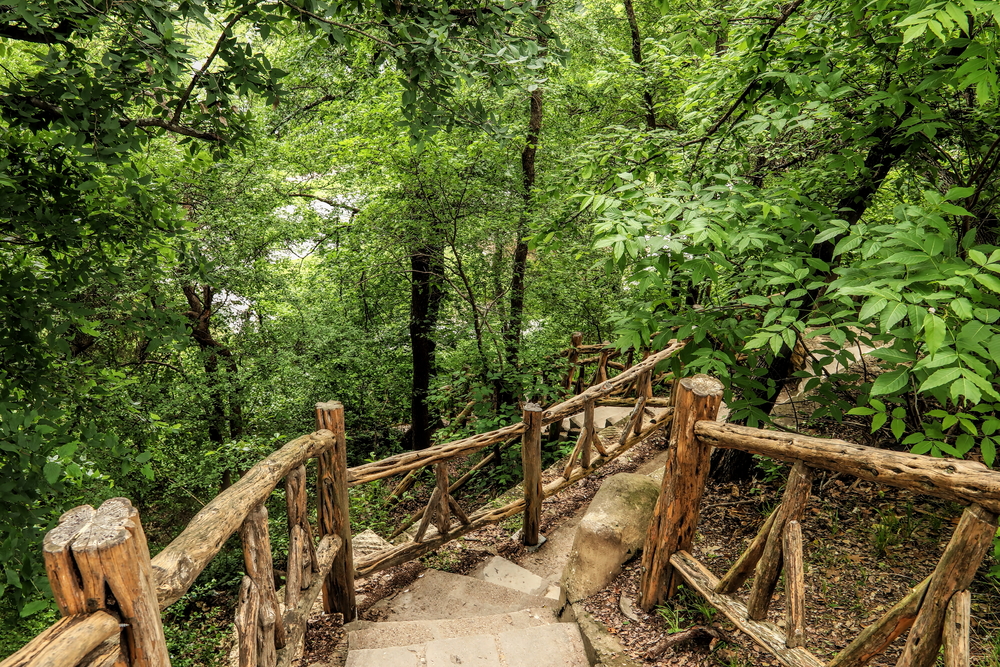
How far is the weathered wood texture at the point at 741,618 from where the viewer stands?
Result: 2.13 metres

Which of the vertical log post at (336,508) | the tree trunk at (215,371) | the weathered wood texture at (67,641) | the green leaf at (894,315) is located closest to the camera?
the weathered wood texture at (67,641)

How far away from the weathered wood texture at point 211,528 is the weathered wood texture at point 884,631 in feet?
7.47

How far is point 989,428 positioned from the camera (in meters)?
2.08

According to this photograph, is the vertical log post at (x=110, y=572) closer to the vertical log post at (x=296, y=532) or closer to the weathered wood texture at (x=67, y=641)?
the weathered wood texture at (x=67, y=641)

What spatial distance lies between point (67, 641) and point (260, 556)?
3.46ft

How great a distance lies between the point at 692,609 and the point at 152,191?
4.80 meters

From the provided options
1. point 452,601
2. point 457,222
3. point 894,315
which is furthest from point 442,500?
point 457,222

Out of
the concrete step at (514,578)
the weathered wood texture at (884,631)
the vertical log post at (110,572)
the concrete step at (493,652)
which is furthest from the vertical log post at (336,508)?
the weathered wood texture at (884,631)

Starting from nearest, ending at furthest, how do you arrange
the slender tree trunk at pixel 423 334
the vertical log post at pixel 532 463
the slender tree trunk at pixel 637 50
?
1. the vertical log post at pixel 532 463
2. the slender tree trunk at pixel 423 334
3. the slender tree trunk at pixel 637 50

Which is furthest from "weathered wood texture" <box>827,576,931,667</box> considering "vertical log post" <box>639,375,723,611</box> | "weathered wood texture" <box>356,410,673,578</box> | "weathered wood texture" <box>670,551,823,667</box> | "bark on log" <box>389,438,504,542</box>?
"bark on log" <box>389,438,504,542</box>

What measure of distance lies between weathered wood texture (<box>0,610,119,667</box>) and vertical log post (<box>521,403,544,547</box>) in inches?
136

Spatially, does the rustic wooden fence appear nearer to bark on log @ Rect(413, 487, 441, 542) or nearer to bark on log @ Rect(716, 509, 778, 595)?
bark on log @ Rect(413, 487, 441, 542)

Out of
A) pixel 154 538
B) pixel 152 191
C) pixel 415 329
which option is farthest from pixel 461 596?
pixel 154 538

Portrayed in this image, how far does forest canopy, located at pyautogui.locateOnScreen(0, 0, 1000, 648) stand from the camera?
243cm
